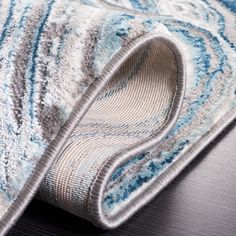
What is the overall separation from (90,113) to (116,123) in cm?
3

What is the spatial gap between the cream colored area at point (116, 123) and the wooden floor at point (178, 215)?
0.5 inches

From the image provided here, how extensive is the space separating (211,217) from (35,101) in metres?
0.15

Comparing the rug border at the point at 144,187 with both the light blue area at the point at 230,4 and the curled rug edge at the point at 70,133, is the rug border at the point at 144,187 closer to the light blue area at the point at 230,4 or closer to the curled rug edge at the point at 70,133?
the curled rug edge at the point at 70,133

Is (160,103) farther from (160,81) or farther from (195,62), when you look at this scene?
(195,62)

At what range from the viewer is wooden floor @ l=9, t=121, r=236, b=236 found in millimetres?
362

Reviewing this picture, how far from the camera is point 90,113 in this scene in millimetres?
470

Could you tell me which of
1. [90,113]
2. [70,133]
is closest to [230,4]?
[90,113]

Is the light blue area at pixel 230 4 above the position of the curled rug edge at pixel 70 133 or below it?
below

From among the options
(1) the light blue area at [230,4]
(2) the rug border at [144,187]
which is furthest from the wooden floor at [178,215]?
(1) the light blue area at [230,4]

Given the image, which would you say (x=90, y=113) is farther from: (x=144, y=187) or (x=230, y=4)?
(x=230, y=4)

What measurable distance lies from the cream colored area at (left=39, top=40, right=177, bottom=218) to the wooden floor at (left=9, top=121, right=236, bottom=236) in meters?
0.01

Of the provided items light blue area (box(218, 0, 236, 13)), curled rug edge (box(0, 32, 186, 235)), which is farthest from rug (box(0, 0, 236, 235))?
light blue area (box(218, 0, 236, 13))

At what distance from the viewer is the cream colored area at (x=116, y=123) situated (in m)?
0.37

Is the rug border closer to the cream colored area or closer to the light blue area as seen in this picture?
the cream colored area
